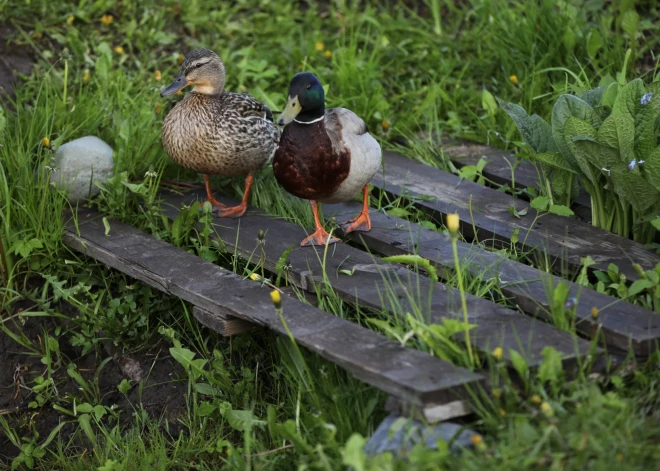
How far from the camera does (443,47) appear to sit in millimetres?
Result: 5473

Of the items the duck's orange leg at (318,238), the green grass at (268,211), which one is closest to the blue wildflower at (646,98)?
the green grass at (268,211)

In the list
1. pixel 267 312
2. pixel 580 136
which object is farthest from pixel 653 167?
pixel 267 312

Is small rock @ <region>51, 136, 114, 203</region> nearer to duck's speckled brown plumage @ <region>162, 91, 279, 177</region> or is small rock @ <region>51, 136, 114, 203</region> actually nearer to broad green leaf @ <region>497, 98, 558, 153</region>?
duck's speckled brown plumage @ <region>162, 91, 279, 177</region>

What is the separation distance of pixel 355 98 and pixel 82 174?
4.92ft

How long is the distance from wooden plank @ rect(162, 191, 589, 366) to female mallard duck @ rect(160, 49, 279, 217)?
214 millimetres

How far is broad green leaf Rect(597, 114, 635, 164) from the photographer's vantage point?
130 inches

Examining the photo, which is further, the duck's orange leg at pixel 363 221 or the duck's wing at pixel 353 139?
the duck's orange leg at pixel 363 221

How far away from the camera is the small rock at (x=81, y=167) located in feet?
13.4

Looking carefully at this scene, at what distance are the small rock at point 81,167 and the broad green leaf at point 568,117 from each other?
6.63 feet

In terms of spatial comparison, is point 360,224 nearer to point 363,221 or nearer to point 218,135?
point 363,221

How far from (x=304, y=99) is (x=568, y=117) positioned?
3.39 ft

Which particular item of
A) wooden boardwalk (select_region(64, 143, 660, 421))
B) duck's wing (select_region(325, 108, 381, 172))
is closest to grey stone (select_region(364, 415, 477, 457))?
wooden boardwalk (select_region(64, 143, 660, 421))

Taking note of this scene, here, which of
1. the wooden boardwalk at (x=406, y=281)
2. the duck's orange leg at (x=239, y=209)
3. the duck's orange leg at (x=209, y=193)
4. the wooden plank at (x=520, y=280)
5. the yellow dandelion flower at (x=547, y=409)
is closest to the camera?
the yellow dandelion flower at (x=547, y=409)

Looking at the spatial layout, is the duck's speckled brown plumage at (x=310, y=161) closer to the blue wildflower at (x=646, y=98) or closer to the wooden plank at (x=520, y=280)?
the wooden plank at (x=520, y=280)
